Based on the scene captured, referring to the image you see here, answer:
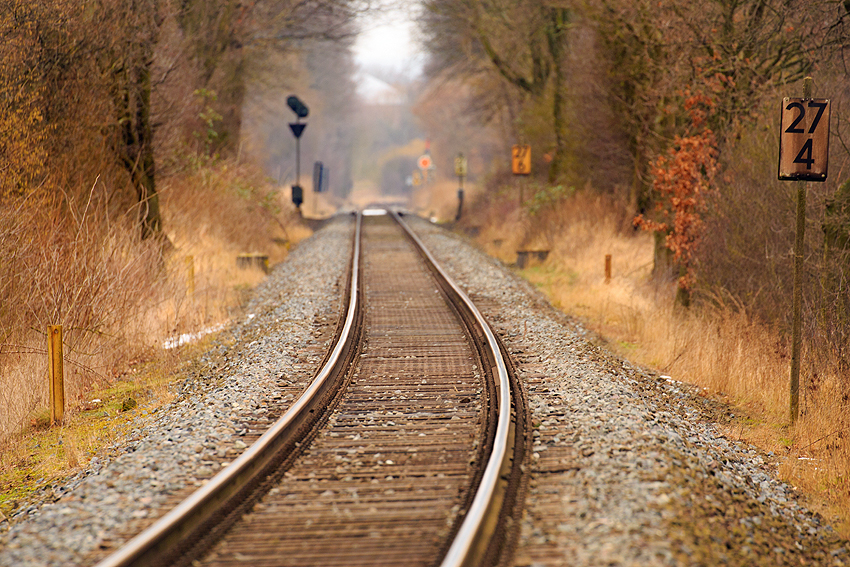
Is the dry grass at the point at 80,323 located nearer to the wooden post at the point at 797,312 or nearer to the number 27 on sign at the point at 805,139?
the wooden post at the point at 797,312

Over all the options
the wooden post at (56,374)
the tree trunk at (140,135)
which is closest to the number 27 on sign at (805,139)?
the wooden post at (56,374)

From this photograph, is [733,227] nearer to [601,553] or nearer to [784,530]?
[784,530]

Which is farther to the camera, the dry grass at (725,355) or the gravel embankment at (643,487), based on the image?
the dry grass at (725,355)

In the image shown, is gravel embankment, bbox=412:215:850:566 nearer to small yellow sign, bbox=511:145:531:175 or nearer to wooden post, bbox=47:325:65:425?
wooden post, bbox=47:325:65:425

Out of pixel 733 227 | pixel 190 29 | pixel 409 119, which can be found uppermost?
pixel 409 119

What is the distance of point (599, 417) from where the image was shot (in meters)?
6.38

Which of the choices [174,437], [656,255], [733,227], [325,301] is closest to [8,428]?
[174,437]

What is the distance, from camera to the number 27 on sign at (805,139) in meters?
6.90

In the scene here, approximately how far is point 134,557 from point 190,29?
17.4 m

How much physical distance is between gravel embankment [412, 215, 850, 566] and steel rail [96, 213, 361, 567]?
5.91 feet

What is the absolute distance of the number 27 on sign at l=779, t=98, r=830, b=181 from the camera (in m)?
6.90

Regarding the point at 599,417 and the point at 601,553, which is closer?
the point at 601,553

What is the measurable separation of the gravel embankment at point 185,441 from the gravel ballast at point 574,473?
0.04ft

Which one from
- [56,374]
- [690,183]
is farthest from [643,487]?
[690,183]
